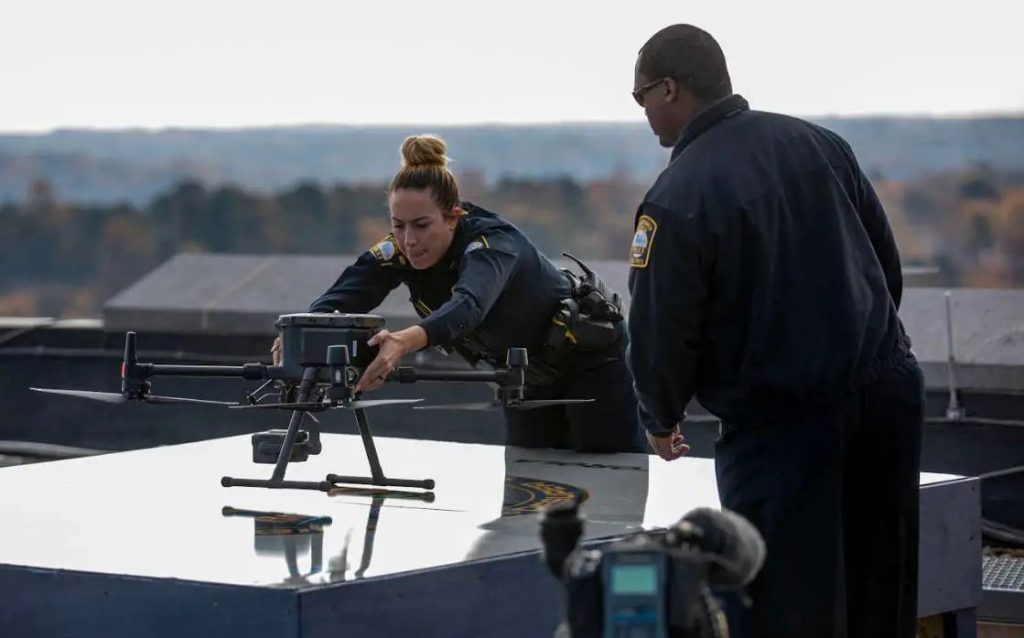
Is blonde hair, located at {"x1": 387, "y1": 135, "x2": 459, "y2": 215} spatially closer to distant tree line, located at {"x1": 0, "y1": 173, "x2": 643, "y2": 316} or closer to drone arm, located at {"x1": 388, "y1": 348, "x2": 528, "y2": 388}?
drone arm, located at {"x1": 388, "y1": 348, "x2": 528, "y2": 388}

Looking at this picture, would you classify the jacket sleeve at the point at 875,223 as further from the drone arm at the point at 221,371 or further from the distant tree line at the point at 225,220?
the distant tree line at the point at 225,220

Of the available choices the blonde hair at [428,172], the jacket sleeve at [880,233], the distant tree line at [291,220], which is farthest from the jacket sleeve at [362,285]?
the distant tree line at [291,220]

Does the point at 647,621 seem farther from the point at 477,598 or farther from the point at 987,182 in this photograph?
the point at 987,182

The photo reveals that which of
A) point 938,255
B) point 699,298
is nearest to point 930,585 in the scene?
point 699,298

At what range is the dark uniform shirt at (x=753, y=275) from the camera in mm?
3150

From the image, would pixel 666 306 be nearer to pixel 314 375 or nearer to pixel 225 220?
pixel 314 375

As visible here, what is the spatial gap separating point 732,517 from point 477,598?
1.19 meters

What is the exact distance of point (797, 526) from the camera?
10.4 feet

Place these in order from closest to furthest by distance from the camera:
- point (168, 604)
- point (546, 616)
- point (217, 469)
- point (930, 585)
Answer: point (168, 604), point (546, 616), point (930, 585), point (217, 469)

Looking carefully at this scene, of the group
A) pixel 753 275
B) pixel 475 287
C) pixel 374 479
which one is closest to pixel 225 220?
pixel 374 479

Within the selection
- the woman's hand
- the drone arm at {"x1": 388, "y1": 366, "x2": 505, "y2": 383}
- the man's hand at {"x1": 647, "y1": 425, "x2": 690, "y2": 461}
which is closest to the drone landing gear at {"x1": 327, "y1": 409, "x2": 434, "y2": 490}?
the drone arm at {"x1": 388, "y1": 366, "x2": 505, "y2": 383}

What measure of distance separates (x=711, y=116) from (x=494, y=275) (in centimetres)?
102

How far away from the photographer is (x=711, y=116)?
10.7ft

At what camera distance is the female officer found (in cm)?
411
